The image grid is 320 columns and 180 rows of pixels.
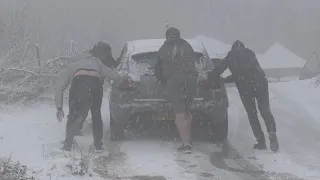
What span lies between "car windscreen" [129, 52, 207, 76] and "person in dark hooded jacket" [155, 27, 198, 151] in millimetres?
453

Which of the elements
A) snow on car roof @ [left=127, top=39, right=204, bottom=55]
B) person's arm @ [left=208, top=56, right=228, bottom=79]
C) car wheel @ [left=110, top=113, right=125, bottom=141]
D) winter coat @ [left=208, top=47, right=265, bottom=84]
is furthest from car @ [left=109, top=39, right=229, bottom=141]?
snow on car roof @ [left=127, top=39, right=204, bottom=55]

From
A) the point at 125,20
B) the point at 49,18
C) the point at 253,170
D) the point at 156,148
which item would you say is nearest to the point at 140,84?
the point at 156,148

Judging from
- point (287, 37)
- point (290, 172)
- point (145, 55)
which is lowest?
point (290, 172)

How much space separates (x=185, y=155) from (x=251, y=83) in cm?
148

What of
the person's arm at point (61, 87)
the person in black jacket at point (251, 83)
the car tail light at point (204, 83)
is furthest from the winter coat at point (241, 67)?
the person's arm at point (61, 87)

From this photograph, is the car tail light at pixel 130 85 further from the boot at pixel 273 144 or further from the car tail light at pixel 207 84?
the boot at pixel 273 144

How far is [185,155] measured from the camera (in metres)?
7.25

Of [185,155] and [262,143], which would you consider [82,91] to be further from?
[262,143]

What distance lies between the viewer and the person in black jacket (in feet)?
25.2

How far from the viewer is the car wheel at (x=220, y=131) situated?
7.96 meters

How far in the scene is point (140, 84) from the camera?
25.3ft

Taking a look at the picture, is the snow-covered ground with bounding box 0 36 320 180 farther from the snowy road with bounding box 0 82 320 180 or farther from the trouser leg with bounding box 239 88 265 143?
the trouser leg with bounding box 239 88 265 143

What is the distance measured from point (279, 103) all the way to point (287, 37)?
165 ft

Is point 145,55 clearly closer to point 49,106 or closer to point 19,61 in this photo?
point 49,106
